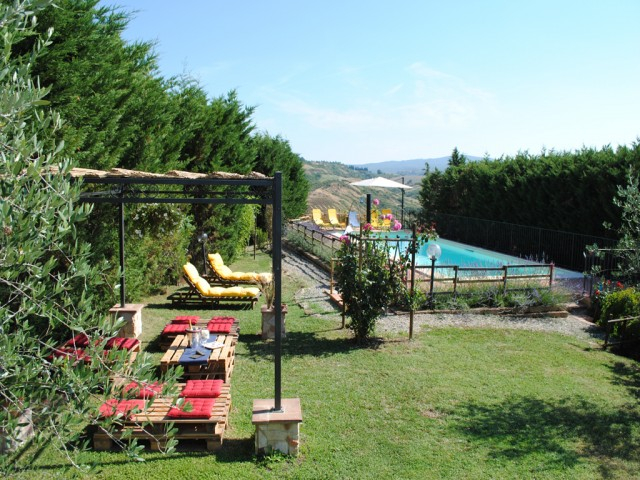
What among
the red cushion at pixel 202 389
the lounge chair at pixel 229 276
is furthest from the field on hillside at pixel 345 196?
the red cushion at pixel 202 389

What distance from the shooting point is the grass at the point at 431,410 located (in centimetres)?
514

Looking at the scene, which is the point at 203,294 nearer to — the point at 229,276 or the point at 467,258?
the point at 229,276

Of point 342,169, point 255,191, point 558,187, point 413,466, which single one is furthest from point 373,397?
point 342,169

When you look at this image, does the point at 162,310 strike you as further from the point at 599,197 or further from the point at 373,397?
the point at 599,197

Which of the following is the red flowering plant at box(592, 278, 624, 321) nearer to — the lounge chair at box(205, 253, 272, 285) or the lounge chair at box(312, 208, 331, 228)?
the lounge chair at box(205, 253, 272, 285)

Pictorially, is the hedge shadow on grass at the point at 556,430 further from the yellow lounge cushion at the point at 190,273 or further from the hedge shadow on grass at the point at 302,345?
the yellow lounge cushion at the point at 190,273

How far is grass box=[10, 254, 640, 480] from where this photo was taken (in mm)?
5145

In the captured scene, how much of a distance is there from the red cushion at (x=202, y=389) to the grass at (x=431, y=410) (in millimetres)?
398

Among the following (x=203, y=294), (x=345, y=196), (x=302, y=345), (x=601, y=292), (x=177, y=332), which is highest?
(x=345, y=196)

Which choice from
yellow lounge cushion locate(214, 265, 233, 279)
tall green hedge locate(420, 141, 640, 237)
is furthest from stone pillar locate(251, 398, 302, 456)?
tall green hedge locate(420, 141, 640, 237)

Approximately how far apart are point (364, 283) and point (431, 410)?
2946 millimetres

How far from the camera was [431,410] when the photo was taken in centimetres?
653

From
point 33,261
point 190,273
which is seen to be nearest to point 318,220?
point 190,273

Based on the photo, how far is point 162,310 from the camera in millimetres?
11242
